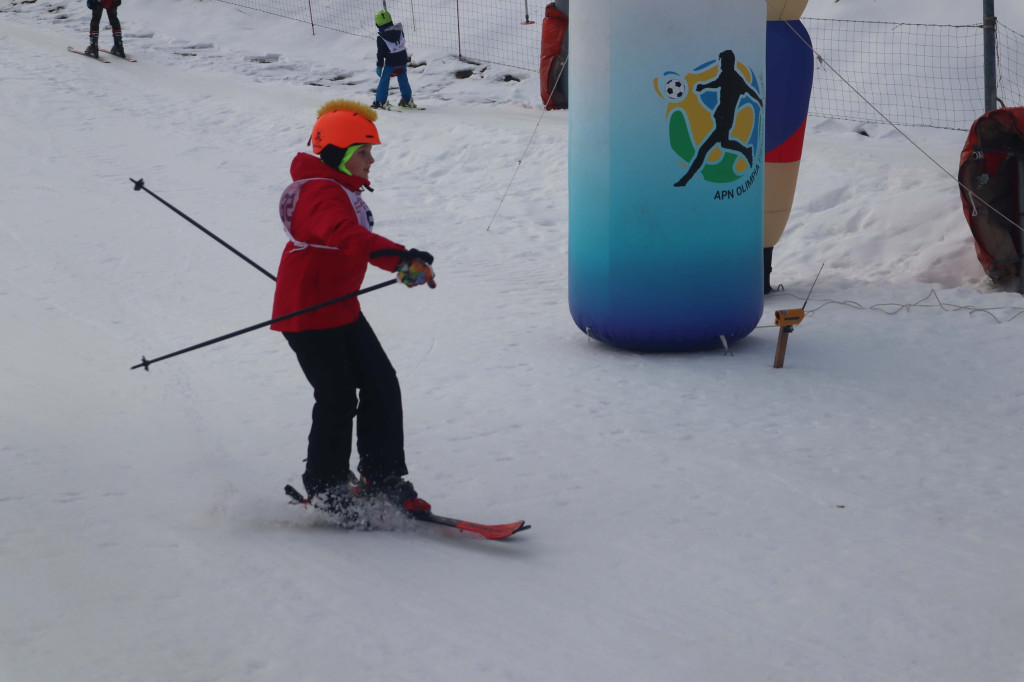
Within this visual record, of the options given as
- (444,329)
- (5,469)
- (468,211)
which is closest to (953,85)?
(468,211)

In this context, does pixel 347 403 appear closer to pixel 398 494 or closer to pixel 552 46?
pixel 398 494

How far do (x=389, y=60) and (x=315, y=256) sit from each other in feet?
33.6

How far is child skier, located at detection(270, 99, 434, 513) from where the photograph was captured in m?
3.46

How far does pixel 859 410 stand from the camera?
15.9 ft

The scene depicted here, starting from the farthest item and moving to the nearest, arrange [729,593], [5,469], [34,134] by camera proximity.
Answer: [34,134], [5,469], [729,593]

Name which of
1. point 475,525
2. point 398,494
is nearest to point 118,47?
point 398,494

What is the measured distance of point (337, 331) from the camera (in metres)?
3.52

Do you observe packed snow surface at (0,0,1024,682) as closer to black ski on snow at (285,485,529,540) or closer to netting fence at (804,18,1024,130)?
black ski on snow at (285,485,529,540)

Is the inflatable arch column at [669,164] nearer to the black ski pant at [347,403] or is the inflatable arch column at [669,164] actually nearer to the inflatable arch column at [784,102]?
the inflatable arch column at [784,102]

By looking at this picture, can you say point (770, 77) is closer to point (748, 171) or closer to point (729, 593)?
point (748, 171)

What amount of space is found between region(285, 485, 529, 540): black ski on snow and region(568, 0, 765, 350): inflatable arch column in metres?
2.40

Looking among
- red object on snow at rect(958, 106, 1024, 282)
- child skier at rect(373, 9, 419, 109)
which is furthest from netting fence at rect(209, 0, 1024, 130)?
child skier at rect(373, 9, 419, 109)

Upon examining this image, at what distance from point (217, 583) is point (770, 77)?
17.1 ft

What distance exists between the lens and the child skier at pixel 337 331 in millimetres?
3461
